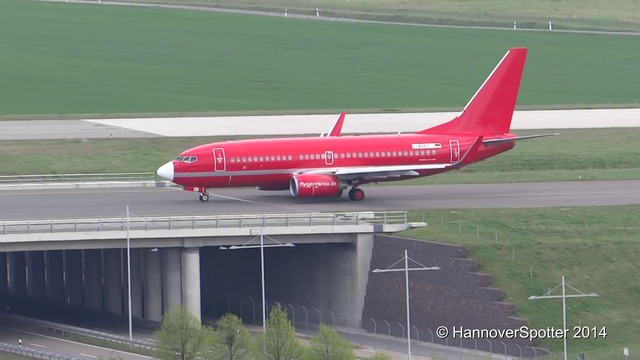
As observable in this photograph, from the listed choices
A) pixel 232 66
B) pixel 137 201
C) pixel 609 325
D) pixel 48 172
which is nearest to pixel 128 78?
pixel 232 66

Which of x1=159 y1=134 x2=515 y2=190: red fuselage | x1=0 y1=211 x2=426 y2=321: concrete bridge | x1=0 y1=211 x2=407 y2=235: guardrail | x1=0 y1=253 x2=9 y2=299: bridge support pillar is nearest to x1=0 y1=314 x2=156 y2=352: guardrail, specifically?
x1=0 y1=211 x2=426 y2=321: concrete bridge

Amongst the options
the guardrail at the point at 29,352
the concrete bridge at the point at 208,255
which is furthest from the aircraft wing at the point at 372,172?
the guardrail at the point at 29,352

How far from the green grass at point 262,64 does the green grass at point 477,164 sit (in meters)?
18.6

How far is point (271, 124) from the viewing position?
11875 cm

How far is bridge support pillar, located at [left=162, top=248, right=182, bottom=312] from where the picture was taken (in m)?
81.2

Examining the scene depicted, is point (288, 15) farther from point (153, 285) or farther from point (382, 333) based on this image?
point (382, 333)

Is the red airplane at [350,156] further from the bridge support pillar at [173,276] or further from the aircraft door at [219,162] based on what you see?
the bridge support pillar at [173,276]

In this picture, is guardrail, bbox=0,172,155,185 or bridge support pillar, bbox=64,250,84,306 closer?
bridge support pillar, bbox=64,250,84,306

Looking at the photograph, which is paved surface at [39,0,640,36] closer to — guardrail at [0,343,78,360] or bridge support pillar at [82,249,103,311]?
bridge support pillar at [82,249,103,311]

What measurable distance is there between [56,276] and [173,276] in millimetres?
13623

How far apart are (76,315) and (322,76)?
6203 centimetres

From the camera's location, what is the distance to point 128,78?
143m

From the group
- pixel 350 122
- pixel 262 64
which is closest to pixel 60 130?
pixel 350 122

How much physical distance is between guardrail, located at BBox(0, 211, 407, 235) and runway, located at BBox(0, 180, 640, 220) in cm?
469
